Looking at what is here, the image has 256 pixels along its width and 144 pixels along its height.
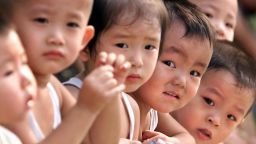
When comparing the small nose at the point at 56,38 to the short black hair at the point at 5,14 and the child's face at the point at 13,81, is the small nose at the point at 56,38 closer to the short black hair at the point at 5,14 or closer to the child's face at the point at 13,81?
the short black hair at the point at 5,14

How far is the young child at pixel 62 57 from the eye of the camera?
3145 millimetres

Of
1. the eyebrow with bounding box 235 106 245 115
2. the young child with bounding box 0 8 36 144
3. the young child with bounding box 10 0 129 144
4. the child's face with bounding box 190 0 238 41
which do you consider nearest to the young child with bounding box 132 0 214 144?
the eyebrow with bounding box 235 106 245 115

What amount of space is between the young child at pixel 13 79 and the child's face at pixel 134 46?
752mm

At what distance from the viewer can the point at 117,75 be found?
3.29 meters

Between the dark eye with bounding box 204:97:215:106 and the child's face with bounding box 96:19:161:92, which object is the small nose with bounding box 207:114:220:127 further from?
the child's face with bounding box 96:19:161:92

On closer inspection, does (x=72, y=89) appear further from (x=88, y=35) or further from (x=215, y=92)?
A: (x=215, y=92)

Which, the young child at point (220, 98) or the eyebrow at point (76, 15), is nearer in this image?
the eyebrow at point (76, 15)

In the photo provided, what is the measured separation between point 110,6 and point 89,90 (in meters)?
0.62

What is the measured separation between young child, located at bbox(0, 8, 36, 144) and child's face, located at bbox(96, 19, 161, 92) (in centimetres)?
75

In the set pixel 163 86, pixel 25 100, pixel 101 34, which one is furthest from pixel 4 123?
pixel 163 86

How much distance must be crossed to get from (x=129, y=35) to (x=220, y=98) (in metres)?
1.02

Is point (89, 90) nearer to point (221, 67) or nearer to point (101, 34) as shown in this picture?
point (101, 34)

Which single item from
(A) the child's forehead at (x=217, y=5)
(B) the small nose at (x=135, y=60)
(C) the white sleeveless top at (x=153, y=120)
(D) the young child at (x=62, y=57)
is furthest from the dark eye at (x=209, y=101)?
(D) the young child at (x=62, y=57)

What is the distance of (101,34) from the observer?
3.67 meters
